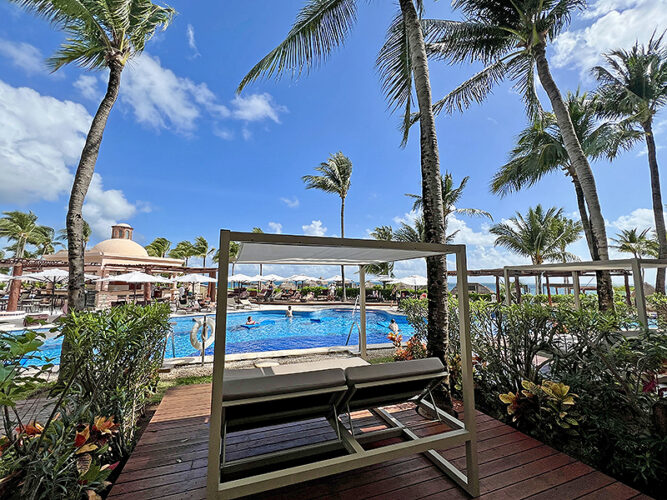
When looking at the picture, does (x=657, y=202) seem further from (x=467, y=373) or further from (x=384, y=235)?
(x=467, y=373)

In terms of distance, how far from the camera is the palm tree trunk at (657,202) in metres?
11.0

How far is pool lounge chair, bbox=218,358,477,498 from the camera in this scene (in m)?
2.06

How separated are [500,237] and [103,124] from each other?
23.0 meters

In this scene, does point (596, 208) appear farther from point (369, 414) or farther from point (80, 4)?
point (80, 4)

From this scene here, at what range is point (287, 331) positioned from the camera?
565 inches

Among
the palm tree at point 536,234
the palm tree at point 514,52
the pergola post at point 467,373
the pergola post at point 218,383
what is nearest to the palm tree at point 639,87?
the palm tree at point 514,52

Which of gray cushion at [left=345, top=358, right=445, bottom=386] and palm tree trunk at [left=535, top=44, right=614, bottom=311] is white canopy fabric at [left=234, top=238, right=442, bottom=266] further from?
palm tree trunk at [left=535, top=44, right=614, bottom=311]

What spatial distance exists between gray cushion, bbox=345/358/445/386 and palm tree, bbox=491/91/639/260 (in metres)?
10.4

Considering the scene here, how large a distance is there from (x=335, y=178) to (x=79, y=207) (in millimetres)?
18265

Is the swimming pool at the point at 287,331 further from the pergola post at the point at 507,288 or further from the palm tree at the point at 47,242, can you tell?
the palm tree at the point at 47,242

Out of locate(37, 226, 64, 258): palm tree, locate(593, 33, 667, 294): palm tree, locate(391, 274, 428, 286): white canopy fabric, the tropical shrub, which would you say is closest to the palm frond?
the tropical shrub

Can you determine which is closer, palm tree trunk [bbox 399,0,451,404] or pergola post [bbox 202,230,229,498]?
pergola post [bbox 202,230,229,498]

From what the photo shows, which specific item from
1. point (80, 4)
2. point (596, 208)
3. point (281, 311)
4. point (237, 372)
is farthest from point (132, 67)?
point (281, 311)

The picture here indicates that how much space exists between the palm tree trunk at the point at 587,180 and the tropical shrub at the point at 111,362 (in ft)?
29.9
